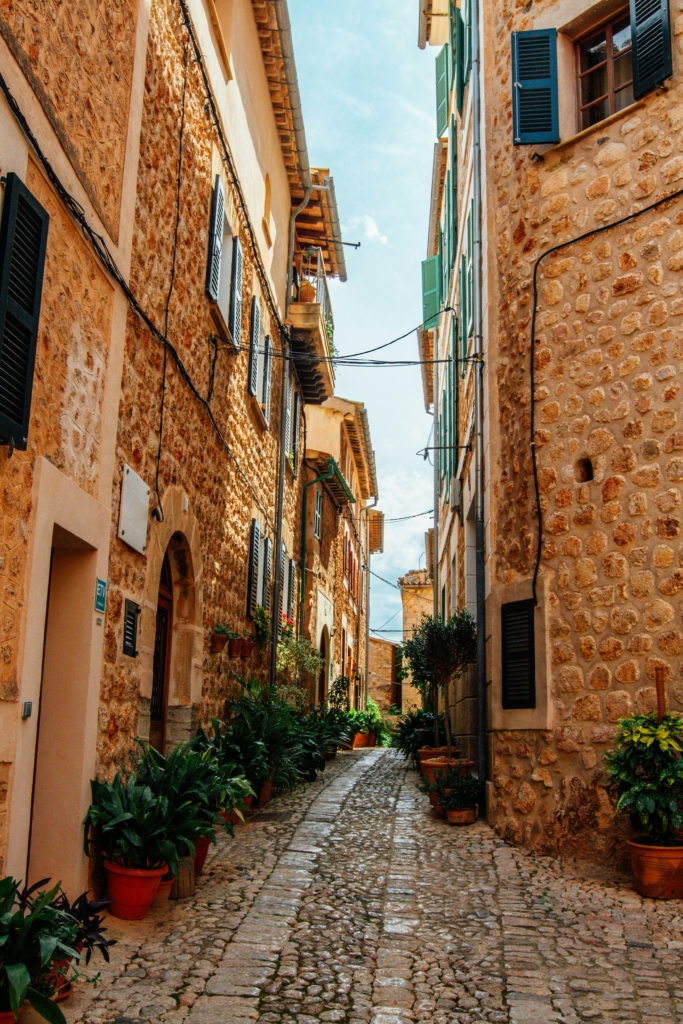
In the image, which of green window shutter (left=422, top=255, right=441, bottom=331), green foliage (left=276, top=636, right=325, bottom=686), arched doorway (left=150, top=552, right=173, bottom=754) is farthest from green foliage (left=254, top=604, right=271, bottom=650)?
green window shutter (left=422, top=255, right=441, bottom=331)

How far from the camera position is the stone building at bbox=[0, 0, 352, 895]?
4.46 meters

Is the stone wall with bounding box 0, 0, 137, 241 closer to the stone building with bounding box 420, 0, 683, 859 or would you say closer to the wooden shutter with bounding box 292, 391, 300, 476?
the stone building with bounding box 420, 0, 683, 859

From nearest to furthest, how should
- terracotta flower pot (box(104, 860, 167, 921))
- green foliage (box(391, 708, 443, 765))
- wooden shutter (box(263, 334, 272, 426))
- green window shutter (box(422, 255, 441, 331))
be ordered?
terracotta flower pot (box(104, 860, 167, 921)), wooden shutter (box(263, 334, 272, 426)), green foliage (box(391, 708, 443, 765)), green window shutter (box(422, 255, 441, 331))

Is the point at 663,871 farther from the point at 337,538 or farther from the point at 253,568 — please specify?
the point at 337,538

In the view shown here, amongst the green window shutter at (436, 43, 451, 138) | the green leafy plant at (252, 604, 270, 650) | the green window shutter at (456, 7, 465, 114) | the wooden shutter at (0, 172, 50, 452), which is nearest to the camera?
the wooden shutter at (0, 172, 50, 452)

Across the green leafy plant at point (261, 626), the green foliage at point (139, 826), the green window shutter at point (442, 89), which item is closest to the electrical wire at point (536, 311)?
the green foliage at point (139, 826)

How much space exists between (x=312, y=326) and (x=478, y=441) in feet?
18.6

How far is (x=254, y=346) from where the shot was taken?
36.6 ft

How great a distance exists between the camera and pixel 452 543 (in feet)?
45.1

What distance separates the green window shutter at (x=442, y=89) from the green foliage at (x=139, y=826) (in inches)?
491

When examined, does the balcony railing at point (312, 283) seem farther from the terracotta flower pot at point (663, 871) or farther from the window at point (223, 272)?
the terracotta flower pot at point (663, 871)

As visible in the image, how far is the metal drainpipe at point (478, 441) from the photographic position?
8641 millimetres

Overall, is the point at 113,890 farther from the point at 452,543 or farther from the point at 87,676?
the point at 452,543

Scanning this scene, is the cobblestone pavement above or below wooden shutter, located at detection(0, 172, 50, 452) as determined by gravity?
below
